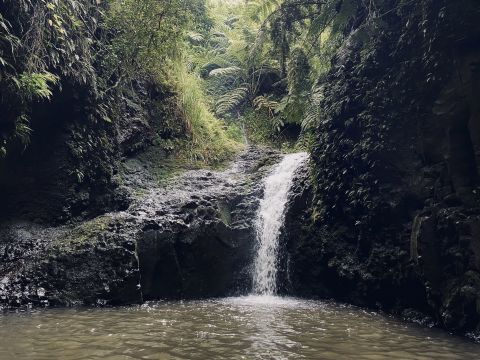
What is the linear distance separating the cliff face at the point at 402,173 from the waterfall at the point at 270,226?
35cm

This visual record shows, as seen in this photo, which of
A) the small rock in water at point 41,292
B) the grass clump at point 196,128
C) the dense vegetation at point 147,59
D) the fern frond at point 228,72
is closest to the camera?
the small rock in water at point 41,292

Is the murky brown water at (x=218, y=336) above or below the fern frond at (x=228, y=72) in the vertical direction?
below

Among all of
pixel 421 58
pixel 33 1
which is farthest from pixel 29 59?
pixel 421 58

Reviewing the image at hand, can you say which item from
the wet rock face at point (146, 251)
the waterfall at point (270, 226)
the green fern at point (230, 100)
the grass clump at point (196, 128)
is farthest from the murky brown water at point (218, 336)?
the green fern at point (230, 100)

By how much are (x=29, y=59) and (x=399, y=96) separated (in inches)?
215

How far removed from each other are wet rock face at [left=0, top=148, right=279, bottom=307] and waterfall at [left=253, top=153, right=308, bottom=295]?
190 mm

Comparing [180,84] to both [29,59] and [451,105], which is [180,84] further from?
[451,105]

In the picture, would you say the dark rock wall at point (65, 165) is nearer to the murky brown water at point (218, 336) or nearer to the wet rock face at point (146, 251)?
the wet rock face at point (146, 251)

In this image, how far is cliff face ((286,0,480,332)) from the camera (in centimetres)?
508

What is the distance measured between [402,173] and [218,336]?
3627 millimetres

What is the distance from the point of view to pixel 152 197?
8188 mm

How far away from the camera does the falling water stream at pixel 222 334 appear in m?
3.75

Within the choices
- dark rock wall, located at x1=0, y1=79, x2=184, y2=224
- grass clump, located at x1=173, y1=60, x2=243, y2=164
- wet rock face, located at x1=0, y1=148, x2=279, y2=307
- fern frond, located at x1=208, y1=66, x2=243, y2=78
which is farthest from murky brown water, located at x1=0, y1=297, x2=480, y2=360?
fern frond, located at x1=208, y1=66, x2=243, y2=78

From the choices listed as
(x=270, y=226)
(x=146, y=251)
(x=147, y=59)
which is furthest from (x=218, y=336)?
(x=147, y=59)
